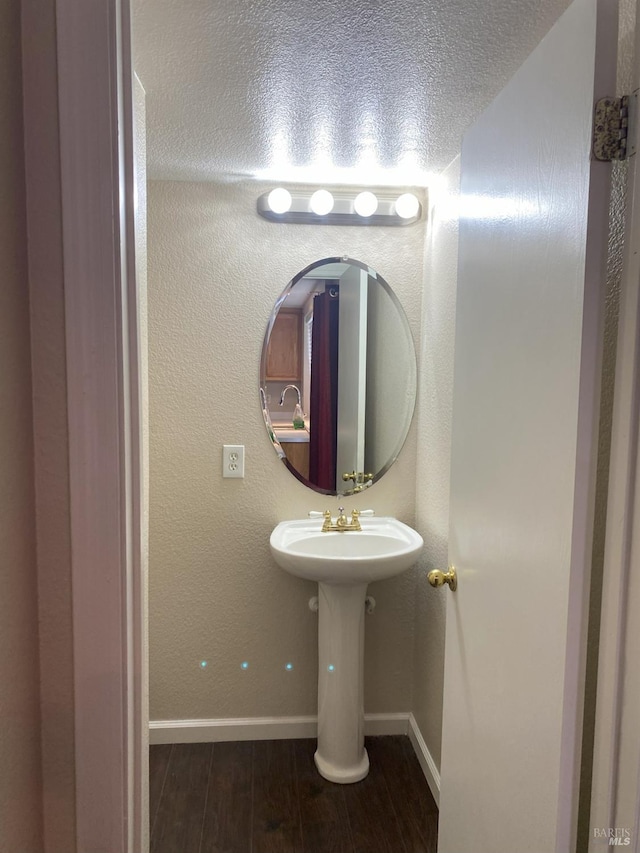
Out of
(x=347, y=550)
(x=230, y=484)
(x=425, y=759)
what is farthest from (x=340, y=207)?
(x=425, y=759)

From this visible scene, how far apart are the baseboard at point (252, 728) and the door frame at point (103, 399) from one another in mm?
1609

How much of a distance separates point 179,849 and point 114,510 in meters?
1.57

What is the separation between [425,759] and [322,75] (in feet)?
7.38

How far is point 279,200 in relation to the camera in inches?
84.4

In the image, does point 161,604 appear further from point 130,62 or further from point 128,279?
point 130,62

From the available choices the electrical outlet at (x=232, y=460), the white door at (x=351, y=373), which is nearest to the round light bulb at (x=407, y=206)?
the white door at (x=351, y=373)

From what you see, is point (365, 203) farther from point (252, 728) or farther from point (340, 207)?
point (252, 728)

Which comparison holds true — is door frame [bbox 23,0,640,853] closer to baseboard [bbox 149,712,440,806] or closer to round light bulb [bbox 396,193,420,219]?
round light bulb [bbox 396,193,420,219]

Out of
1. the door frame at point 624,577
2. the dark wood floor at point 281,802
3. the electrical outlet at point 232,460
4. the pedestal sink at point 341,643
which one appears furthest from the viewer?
the electrical outlet at point 232,460

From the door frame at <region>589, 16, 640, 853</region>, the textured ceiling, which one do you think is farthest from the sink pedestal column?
the textured ceiling

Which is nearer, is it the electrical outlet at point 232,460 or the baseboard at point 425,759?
the baseboard at point 425,759

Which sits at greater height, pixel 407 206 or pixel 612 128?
pixel 407 206

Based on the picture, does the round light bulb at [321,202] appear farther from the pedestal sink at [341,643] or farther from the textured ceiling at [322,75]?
the pedestal sink at [341,643]

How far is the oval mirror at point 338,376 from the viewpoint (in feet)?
7.40
